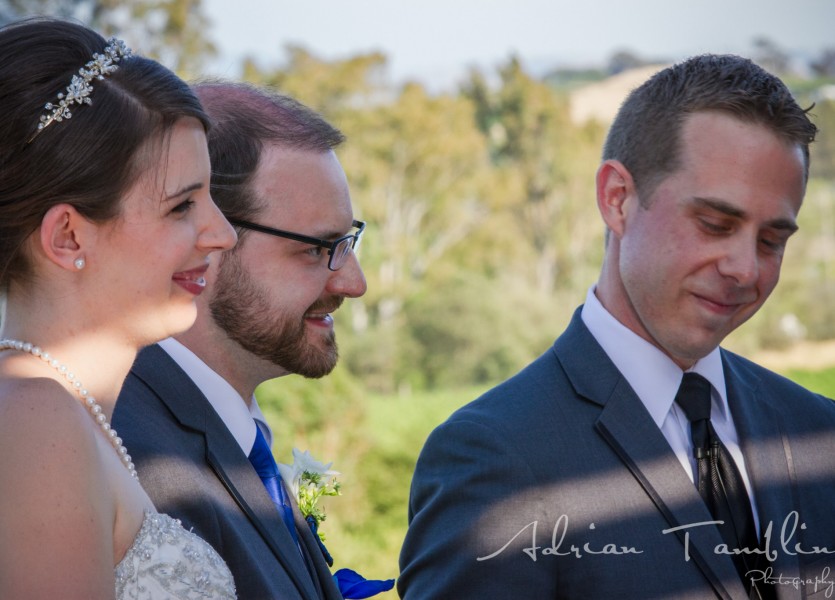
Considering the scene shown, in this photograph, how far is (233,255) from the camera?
266cm

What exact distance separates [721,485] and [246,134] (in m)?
1.57

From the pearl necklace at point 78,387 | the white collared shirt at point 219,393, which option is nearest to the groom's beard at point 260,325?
the white collared shirt at point 219,393

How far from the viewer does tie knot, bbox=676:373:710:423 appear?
8.82 feet

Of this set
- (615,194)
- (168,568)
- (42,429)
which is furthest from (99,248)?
(615,194)

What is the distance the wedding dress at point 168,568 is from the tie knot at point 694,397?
4.46ft

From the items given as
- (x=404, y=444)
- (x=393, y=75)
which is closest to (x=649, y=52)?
(x=393, y=75)

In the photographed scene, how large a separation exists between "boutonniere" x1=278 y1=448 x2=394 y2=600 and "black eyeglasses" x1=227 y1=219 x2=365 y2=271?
549 mm

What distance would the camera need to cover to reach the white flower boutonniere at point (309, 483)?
2748 millimetres

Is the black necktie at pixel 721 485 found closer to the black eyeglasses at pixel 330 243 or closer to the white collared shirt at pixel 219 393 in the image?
the black eyeglasses at pixel 330 243

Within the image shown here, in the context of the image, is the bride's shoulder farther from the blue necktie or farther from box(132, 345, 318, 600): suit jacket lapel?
the blue necktie

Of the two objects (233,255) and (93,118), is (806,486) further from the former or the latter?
(93,118)

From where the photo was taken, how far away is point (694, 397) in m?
2.71

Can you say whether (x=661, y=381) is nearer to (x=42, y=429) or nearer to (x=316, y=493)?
(x=316, y=493)

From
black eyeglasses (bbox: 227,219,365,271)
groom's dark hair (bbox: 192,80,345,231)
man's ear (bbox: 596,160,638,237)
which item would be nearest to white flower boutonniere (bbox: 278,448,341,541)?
black eyeglasses (bbox: 227,219,365,271)
